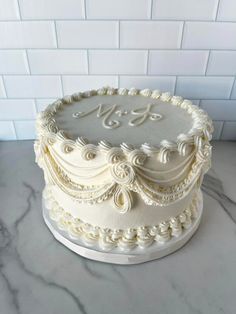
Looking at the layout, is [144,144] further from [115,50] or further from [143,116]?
[115,50]

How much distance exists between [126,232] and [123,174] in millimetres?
196

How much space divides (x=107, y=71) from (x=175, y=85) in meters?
0.27

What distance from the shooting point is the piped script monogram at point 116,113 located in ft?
2.57

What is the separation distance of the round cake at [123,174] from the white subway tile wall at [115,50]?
264 millimetres

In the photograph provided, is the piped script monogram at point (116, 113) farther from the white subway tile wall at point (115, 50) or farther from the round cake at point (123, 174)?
the white subway tile wall at point (115, 50)

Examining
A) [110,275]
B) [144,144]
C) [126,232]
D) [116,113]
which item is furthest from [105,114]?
[110,275]

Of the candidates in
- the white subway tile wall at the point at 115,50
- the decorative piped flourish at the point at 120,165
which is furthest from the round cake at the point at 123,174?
the white subway tile wall at the point at 115,50

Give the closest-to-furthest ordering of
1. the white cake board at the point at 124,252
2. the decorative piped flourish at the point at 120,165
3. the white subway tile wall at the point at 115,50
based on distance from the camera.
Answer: the decorative piped flourish at the point at 120,165 → the white cake board at the point at 124,252 → the white subway tile wall at the point at 115,50

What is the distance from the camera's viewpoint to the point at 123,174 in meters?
0.65

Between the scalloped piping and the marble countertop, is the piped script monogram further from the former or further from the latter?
the marble countertop

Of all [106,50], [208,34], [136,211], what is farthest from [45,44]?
[136,211]

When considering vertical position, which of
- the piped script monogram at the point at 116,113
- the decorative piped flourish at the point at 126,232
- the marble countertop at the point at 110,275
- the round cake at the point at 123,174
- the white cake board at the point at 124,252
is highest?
the piped script monogram at the point at 116,113

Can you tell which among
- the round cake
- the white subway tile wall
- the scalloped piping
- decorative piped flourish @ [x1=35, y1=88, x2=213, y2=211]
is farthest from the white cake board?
the white subway tile wall

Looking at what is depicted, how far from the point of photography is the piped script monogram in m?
0.78
